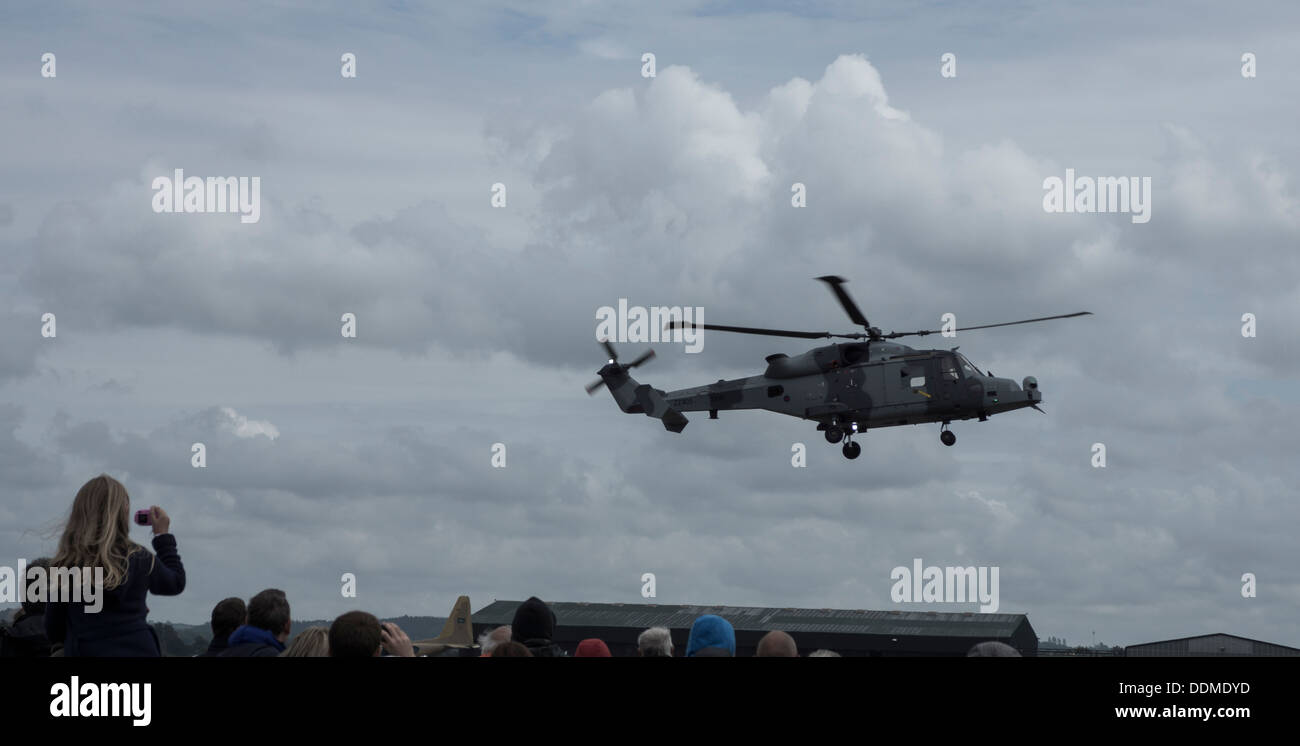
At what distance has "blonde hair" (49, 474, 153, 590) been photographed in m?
9.18

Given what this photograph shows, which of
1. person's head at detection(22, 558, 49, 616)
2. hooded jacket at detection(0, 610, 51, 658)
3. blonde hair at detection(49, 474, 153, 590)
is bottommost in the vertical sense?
hooded jacket at detection(0, 610, 51, 658)

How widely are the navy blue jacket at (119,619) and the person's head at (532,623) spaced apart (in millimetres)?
2886

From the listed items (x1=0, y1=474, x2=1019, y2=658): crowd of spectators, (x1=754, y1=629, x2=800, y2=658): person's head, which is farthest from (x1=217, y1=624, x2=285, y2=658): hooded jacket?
(x1=754, y1=629, x2=800, y2=658): person's head

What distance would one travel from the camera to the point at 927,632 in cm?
8169

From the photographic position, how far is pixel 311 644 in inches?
361

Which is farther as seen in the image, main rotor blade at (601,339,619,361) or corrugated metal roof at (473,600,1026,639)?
corrugated metal roof at (473,600,1026,639)

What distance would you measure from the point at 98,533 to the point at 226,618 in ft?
6.66

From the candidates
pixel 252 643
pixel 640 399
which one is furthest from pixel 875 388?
pixel 252 643

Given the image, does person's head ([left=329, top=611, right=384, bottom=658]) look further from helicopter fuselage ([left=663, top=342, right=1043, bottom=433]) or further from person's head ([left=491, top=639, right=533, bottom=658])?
helicopter fuselage ([left=663, top=342, right=1043, bottom=433])

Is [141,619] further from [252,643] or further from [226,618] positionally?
[226,618]
